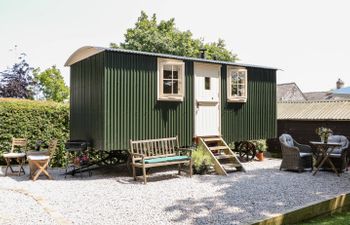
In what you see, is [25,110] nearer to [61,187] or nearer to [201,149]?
[61,187]

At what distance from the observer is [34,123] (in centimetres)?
1139

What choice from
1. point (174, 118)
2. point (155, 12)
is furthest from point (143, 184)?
point (155, 12)

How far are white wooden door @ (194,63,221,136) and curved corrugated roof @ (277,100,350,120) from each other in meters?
6.61

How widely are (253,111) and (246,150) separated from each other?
64.7 inches

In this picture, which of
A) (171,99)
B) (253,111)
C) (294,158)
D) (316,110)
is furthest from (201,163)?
(316,110)

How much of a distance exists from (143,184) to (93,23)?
8832 millimetres

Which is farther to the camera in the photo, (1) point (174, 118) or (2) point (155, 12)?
(2) point (155, 12)

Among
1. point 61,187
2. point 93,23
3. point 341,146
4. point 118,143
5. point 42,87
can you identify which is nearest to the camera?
point 61,187

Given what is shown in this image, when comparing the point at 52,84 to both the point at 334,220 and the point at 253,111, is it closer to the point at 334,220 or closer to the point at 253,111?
the point at 253,111

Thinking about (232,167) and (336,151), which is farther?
(336,151)

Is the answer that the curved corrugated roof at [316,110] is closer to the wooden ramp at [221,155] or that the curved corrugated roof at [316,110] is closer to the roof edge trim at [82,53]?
the wooden ramp at [221,155]

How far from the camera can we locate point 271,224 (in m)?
5.25

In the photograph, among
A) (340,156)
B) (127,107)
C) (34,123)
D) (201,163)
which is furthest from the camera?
(34,123)

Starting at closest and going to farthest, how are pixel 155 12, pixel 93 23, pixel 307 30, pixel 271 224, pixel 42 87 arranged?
pixel 271 224 → pixel 307 30 → pixel 93 23 → pixel 155 12 → pixel 42 87
